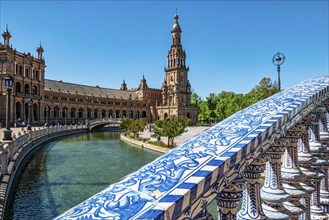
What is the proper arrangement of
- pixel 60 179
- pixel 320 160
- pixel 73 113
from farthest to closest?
pixel 73 113 < pixel 60 179 < pixel 320 160

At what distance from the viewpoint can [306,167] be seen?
2848 millimetres

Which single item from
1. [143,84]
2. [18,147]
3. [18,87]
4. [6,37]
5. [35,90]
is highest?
[6,37]

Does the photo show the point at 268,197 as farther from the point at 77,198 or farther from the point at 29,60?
the point at 29,60

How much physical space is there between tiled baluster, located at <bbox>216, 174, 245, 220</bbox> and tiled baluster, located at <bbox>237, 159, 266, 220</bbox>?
275 mm

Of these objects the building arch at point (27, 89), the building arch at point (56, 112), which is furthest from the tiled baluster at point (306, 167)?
the building arch at point (56, 112)

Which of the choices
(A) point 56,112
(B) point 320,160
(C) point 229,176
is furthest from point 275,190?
(A) point 56,112

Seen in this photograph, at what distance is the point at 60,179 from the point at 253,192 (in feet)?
50.9

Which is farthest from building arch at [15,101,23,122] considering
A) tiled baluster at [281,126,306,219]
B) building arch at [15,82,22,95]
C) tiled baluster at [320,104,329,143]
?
tiled baluster at [281,126,306,219]

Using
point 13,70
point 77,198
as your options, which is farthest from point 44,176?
point 13,70

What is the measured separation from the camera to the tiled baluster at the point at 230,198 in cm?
161

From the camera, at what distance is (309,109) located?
2.57m

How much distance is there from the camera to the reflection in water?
10.7m

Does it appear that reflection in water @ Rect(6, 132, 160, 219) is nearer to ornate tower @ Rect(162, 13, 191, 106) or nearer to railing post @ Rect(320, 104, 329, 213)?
railing post @ Rect(320, 104, 329, 213)

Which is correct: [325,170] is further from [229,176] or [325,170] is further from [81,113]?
[81,113]
